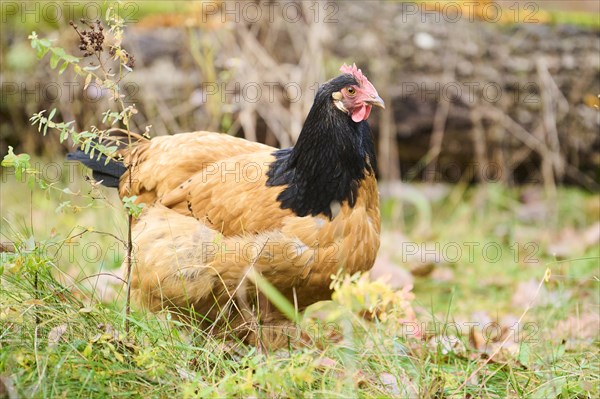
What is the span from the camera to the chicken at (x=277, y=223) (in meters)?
3.20

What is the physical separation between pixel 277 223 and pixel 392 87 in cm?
317

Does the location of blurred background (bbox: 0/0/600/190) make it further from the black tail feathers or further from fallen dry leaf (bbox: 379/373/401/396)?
fallen dry leaf (bbox: 379/373/401/396)

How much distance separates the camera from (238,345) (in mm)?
2906

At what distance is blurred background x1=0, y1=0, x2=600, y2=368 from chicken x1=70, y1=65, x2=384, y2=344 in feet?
7.69

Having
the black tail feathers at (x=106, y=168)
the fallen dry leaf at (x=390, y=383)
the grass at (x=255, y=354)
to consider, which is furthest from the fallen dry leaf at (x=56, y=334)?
the black tail feathers at (x=106, y=168)

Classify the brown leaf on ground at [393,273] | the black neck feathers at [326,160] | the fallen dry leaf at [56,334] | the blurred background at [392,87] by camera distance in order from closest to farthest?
the fallen dry leaf at [56,334]
the black neck feathers at [326,160]
the brown leaf on ground at [393,273]
the blurred background at [392,87]

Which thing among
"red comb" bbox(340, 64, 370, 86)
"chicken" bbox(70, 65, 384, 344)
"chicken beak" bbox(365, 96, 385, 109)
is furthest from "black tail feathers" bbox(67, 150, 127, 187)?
"chicken beak" bbox(365, 96, 385, 109)

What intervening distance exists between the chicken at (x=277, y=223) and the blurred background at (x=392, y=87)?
2.35 meters

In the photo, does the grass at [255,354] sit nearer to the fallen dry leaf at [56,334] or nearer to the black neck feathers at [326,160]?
the fallen dry leaf at [56,334]

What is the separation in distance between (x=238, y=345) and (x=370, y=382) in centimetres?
60

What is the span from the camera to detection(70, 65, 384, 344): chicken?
10.5 feet

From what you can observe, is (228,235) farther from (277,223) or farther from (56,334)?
(56,334)

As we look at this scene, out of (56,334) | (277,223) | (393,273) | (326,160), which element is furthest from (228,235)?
(393,273)

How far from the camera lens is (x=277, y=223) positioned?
3295mm
